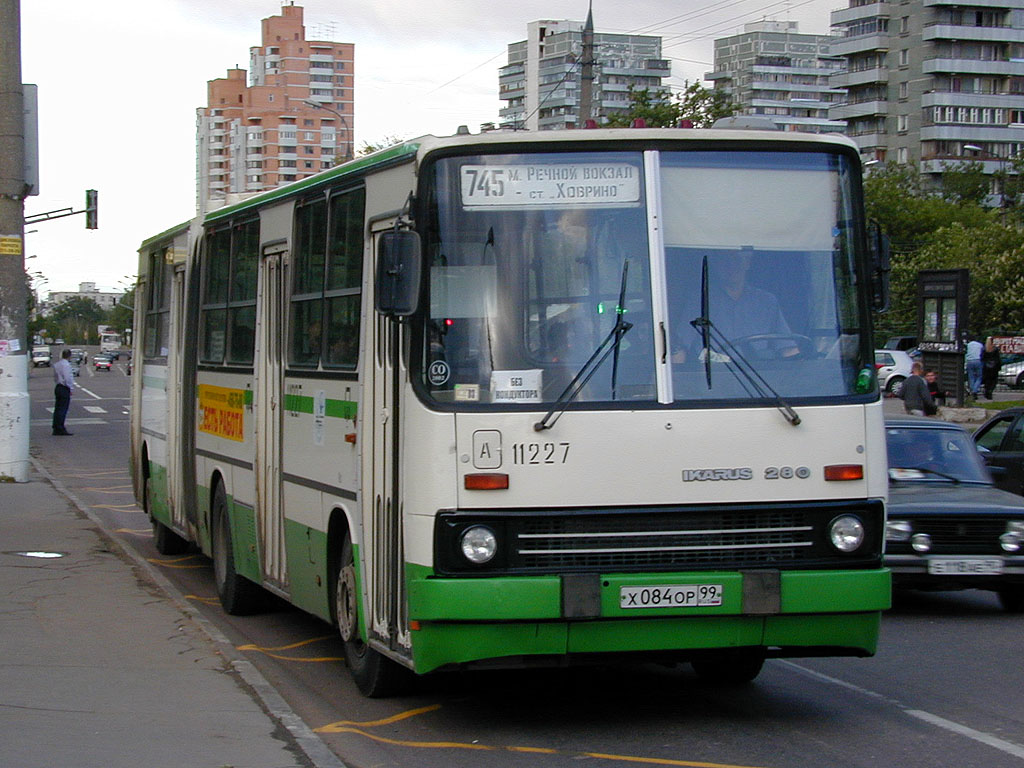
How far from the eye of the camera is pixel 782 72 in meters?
187

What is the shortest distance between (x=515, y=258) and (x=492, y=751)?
2268 mm

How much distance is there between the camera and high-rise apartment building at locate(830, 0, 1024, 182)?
112 metres

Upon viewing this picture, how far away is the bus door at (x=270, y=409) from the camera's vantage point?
1002cm

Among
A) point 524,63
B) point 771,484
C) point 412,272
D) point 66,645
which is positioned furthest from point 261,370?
point 524,63

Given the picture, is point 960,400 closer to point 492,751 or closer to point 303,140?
point 492,751

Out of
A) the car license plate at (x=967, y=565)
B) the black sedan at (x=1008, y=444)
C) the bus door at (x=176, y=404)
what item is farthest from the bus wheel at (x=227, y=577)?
the black sedan at (x=1008, y=444)

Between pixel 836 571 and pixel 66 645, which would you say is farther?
pixel 66 645

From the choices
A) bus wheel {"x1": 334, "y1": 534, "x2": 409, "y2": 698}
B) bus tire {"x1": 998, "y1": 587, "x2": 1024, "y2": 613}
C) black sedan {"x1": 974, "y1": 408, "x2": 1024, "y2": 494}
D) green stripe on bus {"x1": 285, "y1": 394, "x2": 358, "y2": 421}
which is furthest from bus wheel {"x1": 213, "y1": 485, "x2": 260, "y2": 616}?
black sedan {"x1": 974, "y1": 408, "x2": 1024, "y2": 494}

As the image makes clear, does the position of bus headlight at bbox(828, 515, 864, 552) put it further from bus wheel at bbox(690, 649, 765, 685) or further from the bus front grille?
bus wheel at bbox(690, 649, 765, 685)

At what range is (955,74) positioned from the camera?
372 ft

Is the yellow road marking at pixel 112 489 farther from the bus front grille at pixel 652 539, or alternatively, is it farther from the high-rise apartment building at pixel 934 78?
the high-rise apartment building at pixel 934 78

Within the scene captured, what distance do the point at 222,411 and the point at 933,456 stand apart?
5.78 m

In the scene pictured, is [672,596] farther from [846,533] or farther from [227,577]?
[227,577]

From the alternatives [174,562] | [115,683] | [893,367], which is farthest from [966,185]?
[115,683]
